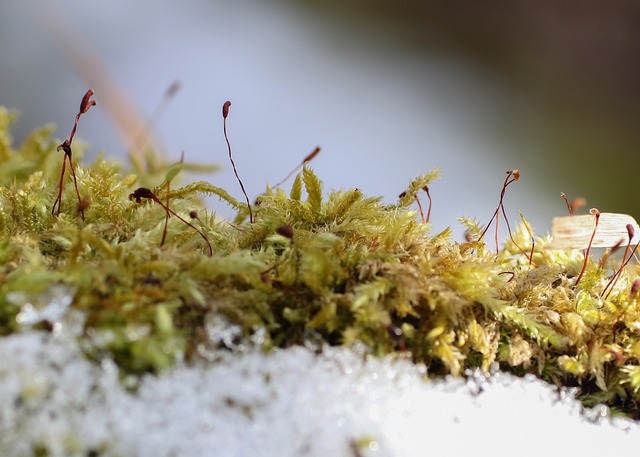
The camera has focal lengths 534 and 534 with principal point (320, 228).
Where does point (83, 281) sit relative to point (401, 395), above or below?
above

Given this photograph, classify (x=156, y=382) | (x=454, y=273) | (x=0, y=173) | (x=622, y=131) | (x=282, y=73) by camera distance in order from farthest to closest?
(x=282, y=73) < (x=622, y=131) < (x=0, y=173) < (x=454, y=273) < (x=156, y=382)

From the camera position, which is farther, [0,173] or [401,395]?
[0,173]

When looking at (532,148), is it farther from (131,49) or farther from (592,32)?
(131,49)

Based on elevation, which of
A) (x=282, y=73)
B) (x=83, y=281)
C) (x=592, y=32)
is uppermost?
(x=282, y=73)

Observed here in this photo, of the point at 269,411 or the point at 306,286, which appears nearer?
the point at 269,411

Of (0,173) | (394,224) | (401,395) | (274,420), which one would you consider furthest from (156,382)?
(0,173)
